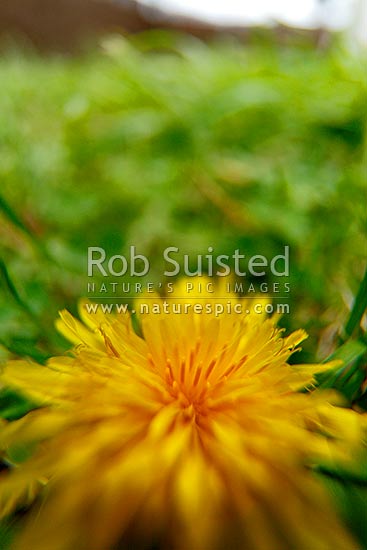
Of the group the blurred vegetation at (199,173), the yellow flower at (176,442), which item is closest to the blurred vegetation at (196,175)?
the blurred vegetation at (199,173)

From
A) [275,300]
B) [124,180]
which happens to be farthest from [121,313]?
[124,180]

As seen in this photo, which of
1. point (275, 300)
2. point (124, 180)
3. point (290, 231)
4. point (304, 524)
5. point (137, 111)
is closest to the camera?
point (304, 524)

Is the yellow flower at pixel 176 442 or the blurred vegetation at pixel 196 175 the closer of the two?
the yellow flower at pixel 176 442

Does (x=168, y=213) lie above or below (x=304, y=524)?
above

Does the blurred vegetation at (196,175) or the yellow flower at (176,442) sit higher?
the blurred vegetation at (196,175)

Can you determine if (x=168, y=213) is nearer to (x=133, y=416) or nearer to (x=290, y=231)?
(x=290, y=231)

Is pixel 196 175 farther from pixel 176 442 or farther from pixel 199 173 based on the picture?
pixel 176 442

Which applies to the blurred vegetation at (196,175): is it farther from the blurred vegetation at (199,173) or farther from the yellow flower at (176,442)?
the yellow flower at (176,442)
